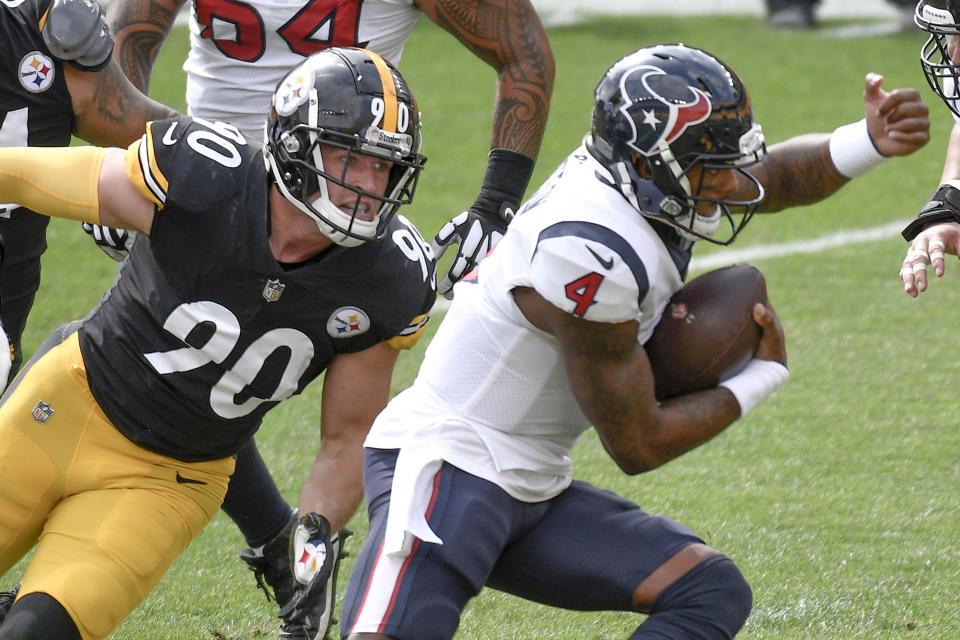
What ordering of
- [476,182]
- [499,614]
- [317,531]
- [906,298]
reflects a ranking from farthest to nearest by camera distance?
[476,182] → [906,298] → [499,614] → [317,531]

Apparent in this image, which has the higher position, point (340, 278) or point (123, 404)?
point (340, 278)

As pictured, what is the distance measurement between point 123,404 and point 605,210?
1175 millimetres

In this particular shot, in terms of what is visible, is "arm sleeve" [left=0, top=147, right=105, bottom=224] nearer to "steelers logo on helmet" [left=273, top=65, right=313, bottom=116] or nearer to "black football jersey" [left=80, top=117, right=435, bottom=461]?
"black football jersey" [left=80, top=117, right=435, bottom=461]

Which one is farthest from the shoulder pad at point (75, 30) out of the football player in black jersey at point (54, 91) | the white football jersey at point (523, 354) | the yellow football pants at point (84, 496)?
the white football jersey at point (523, 354)

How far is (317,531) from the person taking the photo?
3.13 metres

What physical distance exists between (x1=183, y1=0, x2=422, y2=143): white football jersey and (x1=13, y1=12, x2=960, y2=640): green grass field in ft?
4.44

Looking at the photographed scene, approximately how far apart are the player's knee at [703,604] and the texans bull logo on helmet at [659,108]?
842mm

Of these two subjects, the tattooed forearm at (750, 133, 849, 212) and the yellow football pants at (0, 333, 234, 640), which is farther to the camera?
the tattooed forearm at (750, 133, 849, 212)

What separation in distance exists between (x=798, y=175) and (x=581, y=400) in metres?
1.05

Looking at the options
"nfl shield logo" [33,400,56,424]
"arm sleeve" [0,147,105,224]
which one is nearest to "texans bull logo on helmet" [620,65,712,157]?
"arm sleeve" [0,147,105,224]

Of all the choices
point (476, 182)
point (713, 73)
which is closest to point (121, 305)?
point (713, 73)

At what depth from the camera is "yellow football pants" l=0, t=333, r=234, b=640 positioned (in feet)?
9.94

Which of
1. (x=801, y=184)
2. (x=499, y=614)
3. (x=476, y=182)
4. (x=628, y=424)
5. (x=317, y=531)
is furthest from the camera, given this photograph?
(x=476, y=182)

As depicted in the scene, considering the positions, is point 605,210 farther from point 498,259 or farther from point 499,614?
point 499,614
